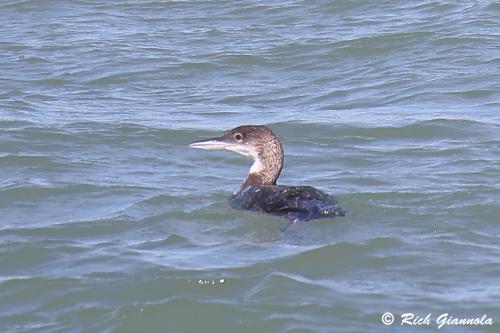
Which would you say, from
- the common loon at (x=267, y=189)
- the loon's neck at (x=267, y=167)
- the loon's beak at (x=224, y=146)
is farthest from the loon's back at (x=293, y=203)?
the loon's beak at (x=224, y=146)

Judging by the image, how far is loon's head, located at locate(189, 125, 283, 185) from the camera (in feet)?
39.3

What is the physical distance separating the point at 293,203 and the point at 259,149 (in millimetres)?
1485

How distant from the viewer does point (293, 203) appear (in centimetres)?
1067

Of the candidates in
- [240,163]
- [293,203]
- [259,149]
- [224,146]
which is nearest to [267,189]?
[293,203]

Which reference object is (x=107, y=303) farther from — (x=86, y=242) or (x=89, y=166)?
(x=89, y=166)

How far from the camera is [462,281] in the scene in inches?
366

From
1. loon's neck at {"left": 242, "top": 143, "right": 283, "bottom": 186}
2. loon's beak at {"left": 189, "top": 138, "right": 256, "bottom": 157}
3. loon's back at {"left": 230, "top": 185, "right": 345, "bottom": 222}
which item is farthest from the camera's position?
loon's beak at {"left": 189, "top": 138, "right": 256, "bottom": 157}

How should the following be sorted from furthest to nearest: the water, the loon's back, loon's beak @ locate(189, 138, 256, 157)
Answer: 1. loon's beak @ locate(189, 138, 256, 157)
2. the loon's back
3. the water

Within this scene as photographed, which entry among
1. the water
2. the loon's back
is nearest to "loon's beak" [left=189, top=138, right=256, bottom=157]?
the water

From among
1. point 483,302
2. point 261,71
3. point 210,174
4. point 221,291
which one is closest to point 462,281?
point 483,302

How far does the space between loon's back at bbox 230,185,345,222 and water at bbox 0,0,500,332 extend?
0.09 m

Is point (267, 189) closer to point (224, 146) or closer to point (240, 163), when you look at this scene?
point (224, 146)

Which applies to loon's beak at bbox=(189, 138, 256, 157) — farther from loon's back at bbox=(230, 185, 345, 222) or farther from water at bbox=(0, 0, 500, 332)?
loon's back at bbox=(230, 185, 345, 222)

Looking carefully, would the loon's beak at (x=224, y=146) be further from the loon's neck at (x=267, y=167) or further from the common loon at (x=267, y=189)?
the loon's neck at (x=267, y=167)
